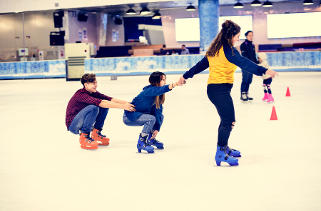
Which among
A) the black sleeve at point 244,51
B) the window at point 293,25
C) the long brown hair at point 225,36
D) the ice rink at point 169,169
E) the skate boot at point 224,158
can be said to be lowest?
the ice rink at point 169,169

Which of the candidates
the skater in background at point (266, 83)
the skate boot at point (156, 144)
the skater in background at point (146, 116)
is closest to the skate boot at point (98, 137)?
the skater in background at point (146, 116)

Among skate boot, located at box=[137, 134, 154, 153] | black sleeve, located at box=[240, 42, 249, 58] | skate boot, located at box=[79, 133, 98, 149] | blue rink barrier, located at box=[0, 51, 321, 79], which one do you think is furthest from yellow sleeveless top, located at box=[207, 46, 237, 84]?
blue rink barrier, located at box=[0, 51, 321, 79]

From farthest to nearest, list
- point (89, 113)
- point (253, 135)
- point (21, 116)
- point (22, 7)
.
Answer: point (22, 7) < point (21, 116) < point (253, 135) < point (89, 113)

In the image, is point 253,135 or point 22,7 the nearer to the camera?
point 253,135

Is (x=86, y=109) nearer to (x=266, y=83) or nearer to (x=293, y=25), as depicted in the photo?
(x=266, y=83)

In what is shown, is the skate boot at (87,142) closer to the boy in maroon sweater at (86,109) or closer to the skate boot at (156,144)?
the boy in maroon sweater at (86,109)

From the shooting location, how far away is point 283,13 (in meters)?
28.1

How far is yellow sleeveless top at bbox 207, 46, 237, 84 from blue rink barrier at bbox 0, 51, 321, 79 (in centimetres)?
1598

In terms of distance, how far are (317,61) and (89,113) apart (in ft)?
52.4

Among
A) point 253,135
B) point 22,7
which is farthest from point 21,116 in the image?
point 22,7

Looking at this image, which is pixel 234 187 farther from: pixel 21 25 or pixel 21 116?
pixel 21 25

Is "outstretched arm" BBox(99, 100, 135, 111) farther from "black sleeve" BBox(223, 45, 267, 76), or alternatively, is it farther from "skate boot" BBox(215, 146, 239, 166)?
"black sleeve" BBox(223, 45, 267, 76)

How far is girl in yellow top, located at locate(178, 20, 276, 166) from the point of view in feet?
12.8

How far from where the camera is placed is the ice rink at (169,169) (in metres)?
3.11
